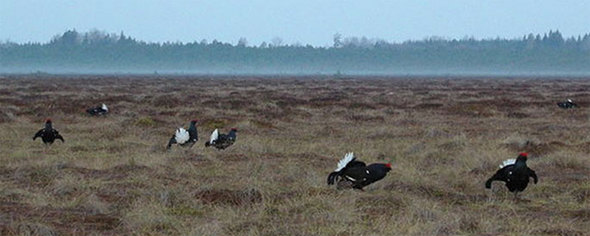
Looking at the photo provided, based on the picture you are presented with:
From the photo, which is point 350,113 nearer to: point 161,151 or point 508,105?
point 508,105

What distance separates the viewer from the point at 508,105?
31703 millimetres

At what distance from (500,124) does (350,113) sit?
19.2 ft

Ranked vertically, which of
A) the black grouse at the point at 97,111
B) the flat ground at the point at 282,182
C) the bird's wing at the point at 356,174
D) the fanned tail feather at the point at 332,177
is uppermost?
the bird's wing at the point at 356,174

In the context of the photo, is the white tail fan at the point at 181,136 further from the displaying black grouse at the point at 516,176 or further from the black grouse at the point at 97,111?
the black grouse at the point at 97,111

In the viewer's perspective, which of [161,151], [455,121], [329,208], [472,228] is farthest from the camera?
[455,121]

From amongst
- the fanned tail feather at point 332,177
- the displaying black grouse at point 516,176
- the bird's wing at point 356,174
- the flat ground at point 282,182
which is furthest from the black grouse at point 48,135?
the displaying black grouse at point 516,176

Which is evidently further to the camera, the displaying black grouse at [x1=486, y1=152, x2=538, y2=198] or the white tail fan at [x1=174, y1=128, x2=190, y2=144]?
the white tail fan at [x1=174, y1=128, x2=190, y2=144]

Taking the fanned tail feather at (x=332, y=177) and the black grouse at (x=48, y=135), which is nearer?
the fanned tail feather at (x=332, y=177)

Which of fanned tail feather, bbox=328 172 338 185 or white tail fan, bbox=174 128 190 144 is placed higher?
fanned tail feather, bbox=328 172 338 185

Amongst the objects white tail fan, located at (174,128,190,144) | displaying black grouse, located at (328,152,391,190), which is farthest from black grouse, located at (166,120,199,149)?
displaying black grouse, located at (328,152,391,190)

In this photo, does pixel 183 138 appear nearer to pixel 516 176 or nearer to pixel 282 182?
pixel 282 182

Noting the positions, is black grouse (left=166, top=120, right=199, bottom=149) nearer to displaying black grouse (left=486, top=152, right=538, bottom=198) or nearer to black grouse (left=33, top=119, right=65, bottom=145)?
black grouse (left=33, top=119, right=65, bottom=145)

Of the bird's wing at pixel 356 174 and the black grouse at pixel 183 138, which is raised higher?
the bird's wing at pixel 356 174

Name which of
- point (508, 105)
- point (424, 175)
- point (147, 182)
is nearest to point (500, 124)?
point (508, 105)
